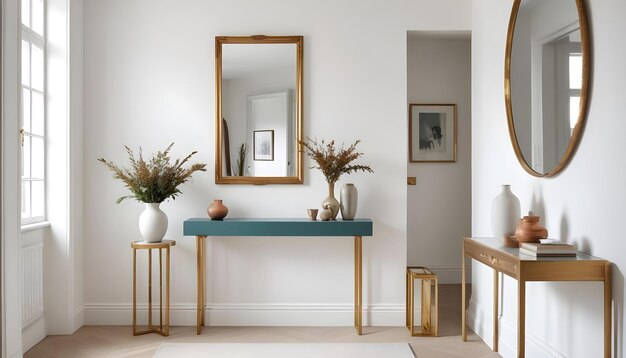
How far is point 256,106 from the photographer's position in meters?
4.73

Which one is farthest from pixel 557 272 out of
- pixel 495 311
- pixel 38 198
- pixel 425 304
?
pixel 38 198

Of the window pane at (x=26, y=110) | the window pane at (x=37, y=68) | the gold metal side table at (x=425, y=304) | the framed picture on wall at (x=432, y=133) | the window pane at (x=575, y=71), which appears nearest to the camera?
the window pane at (x=575, y=71)

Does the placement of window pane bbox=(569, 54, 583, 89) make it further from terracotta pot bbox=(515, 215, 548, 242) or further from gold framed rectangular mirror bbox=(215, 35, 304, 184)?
gold framed rectangular mirror bbox=(215, 35, 304, 184)

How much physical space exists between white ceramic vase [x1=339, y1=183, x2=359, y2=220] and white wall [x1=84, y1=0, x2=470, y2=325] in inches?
11.7

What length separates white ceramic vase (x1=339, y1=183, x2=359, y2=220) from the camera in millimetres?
4449

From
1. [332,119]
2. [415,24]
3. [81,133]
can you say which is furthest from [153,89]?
[415,24]

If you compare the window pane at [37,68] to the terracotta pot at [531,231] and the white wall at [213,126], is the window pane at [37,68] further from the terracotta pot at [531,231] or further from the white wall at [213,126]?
the terracotta pot at [531,231]

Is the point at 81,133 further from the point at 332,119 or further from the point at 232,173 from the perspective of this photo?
the point at 332,119

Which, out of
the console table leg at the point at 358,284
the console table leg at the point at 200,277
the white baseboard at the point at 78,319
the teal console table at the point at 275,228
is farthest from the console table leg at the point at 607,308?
the white baseboard at the point at 78,319

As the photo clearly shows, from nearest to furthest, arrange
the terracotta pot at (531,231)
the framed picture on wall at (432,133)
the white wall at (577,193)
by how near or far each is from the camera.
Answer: the white wall at (577,193)
the terracotta pot at (531,231)
the framed picture on wall at (432,133)

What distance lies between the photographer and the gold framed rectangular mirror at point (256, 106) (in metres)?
4.72

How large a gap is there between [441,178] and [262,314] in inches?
106

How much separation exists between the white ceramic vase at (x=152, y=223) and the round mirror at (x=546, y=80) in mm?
2698

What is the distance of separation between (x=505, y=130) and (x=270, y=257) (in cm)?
217
